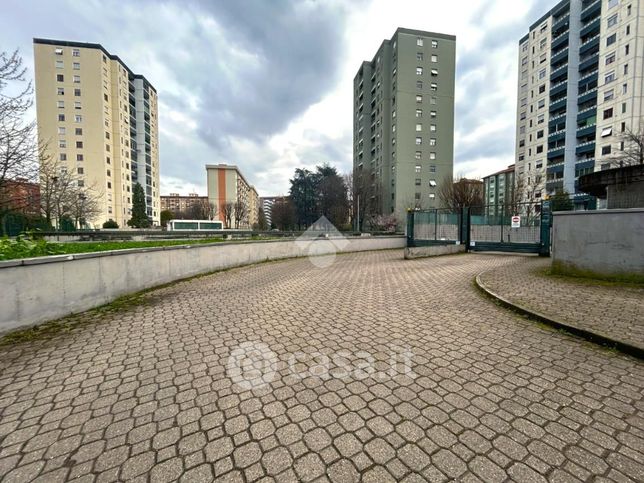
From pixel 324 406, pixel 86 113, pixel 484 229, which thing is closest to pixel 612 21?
pixel 484 229

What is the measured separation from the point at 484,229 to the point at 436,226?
2624mm

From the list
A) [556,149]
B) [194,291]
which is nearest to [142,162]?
[194,291]

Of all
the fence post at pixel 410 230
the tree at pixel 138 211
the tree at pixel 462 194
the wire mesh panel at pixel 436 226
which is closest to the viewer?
the wire mesh panel at pixel 436 226

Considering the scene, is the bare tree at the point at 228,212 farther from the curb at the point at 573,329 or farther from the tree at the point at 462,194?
the curb at the point at 573,329

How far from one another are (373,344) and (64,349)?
4.14m

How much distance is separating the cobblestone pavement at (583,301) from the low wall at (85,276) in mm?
8235

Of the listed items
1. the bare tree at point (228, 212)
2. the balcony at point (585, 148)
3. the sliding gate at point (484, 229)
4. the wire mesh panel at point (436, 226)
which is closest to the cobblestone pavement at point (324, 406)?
the sliding gate at point (484, 229)

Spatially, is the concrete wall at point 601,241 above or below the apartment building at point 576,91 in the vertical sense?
below

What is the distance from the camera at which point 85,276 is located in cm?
526

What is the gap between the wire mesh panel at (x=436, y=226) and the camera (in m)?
16.2

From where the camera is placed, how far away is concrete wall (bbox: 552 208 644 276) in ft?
20.2

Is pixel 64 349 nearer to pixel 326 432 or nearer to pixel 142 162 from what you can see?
pixel 326 432

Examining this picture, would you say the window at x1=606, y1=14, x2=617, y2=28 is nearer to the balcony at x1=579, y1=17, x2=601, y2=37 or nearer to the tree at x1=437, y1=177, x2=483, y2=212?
the balcony at x1=579, y1=17, x2=601, y2=37

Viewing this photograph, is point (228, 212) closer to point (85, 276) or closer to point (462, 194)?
point (462, 194)
